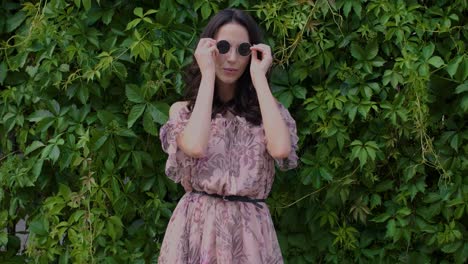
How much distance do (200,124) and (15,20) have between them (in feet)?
4.64

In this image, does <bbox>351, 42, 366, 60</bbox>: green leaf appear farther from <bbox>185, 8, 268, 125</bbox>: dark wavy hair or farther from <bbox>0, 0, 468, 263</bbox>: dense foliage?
<bbox>185, 8, 268, 125</bbox>: dark wavy hair

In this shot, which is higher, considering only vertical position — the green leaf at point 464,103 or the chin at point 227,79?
the chin at point 227,79

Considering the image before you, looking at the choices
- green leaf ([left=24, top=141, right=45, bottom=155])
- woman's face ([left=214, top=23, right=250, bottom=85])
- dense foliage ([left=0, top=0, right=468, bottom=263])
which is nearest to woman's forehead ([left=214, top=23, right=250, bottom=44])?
woman's face ([left=214, top=23, right=250, bottom=85])

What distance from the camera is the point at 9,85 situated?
10.5 ft

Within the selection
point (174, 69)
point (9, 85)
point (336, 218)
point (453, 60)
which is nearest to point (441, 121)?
point (453, 60)

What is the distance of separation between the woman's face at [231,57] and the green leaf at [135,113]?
693 millimetres

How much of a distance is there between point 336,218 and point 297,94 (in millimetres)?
486

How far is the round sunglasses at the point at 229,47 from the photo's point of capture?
214cm

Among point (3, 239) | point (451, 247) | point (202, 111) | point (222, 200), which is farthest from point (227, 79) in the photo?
point (3, 239)

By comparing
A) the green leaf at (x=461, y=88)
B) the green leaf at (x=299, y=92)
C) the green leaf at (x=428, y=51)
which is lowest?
the green leaf at (x=299, y=92)

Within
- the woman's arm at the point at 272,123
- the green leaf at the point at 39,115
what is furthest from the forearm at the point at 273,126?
the green leaf at the point at 39,115

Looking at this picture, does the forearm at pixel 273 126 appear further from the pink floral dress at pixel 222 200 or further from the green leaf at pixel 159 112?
the green leaf at pixel 159 112

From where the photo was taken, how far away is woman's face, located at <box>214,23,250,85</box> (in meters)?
2.18

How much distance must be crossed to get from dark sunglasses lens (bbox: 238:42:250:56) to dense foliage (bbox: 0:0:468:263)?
0.72 metres
